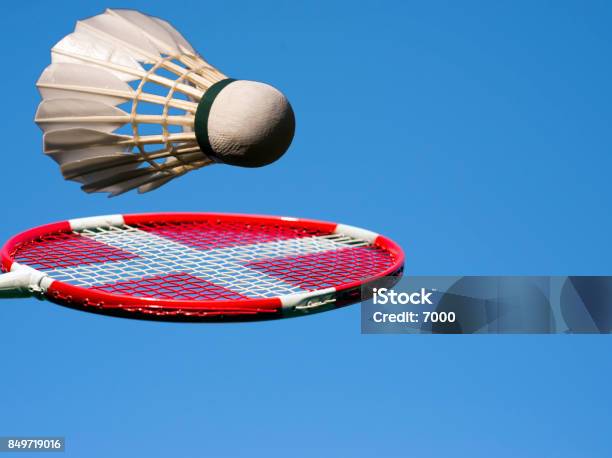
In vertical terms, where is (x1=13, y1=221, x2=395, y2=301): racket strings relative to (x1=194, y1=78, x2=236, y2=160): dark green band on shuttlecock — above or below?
below

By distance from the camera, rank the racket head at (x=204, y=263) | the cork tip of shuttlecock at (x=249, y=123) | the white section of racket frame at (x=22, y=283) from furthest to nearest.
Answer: the cork tip of shuttlecock at (x=249, y=123) < the white section of racket frame at (x=22, y=283) < the racket head at (x=204, y=263)

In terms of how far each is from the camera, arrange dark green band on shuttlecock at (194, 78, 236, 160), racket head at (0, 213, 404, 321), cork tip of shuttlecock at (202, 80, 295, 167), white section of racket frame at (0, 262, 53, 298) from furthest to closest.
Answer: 1. dark green band on shuttlecock at (194, 78, 236, 160)
2. cork tip of shuttlecock at (202, 80, 295, 167)
3. white section of racket frame at (0, 262, 53, 298)
4. racket head at (0, 213, 404, 321)

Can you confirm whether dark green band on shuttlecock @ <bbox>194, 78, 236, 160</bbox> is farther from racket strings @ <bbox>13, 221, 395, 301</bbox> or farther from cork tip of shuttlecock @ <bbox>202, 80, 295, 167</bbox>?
racket strings @ <bbox>13, 221, 395, 301</bbox>

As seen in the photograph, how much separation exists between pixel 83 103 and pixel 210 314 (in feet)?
4.10

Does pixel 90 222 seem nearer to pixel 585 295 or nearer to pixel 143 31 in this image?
pixel 143 31

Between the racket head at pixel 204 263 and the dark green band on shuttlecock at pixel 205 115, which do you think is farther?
the dark green band on shuttlecock at pixel 205 115

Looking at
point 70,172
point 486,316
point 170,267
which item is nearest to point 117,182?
point 70,172

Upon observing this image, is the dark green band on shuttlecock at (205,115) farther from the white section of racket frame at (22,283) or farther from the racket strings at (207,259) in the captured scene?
the white section of racket frame at (22,283)

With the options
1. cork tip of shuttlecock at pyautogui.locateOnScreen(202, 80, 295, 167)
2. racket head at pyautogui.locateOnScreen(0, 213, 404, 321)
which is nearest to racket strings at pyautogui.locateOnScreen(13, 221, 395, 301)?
racket head at pyautogui.locateOnScreen(0, 213, 404, 321)

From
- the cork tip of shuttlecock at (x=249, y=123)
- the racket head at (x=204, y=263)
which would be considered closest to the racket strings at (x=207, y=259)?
the racket head at (x=204, y=263)

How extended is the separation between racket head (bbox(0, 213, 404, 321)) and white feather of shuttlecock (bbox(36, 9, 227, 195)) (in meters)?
0.36

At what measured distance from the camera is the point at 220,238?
5633mm

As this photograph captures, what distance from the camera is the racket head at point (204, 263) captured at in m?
4.36

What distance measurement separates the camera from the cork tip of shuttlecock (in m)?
4.73
